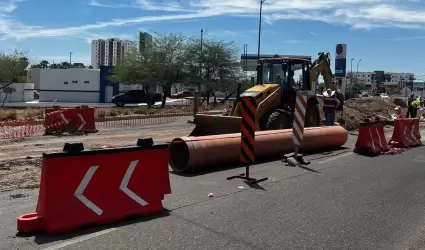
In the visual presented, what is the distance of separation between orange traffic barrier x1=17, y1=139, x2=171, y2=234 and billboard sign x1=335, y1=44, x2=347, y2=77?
81.7 ft

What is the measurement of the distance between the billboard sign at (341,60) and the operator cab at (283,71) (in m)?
14.2

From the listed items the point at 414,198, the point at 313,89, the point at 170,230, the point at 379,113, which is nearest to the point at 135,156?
the point at 170,230

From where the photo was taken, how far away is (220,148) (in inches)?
405

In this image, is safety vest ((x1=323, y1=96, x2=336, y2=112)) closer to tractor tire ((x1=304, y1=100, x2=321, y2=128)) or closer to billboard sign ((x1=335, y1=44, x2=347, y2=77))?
tractor tire ((x1=304, y1=100, x2=321, y2=128))

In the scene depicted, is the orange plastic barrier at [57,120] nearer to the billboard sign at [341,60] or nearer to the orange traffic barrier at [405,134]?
the orange traffic barrier at [405,134]

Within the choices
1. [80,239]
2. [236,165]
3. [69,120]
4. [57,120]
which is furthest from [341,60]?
[80,239]

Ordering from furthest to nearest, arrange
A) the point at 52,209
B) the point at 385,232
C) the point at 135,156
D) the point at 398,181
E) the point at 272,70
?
1. the point at 272,70
2. the point at 398,181
3. the point at 135,156
4. the point at 385,232
5. the point at 52,209

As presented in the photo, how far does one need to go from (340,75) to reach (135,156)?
2563cm

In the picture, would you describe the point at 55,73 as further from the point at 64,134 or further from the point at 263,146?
the point at 263,146

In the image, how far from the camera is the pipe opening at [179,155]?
990 cm

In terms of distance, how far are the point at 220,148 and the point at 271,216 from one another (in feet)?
12.7

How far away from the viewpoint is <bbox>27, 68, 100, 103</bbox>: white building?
199 ft

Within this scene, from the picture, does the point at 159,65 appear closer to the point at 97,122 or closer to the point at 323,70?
the point at 97,122

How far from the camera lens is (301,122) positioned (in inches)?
469
